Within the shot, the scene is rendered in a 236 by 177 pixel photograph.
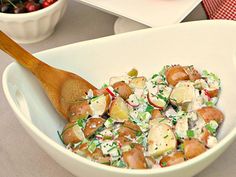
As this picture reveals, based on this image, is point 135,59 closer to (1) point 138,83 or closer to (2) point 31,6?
→ (1) point 138,83

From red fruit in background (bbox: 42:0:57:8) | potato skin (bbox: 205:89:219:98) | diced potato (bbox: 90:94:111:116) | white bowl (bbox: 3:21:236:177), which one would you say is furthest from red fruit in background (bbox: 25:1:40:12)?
potato skin (bbox: 205:89:219:98)

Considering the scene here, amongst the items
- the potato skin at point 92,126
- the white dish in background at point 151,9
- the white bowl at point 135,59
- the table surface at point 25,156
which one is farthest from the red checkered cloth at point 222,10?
the potato skin at point 92,126

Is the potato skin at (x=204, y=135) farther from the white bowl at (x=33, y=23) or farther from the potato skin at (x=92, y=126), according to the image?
the white bowl at (x=33, y=23)

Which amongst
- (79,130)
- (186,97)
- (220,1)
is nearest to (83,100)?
(79,130)

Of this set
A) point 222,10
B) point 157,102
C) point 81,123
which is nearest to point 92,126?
point 81,123

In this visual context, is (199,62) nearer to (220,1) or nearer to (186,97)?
(186,97)

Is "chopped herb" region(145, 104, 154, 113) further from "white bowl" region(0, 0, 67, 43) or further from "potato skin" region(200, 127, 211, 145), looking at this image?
"white bowl" region(0, 0, 67, 43)
